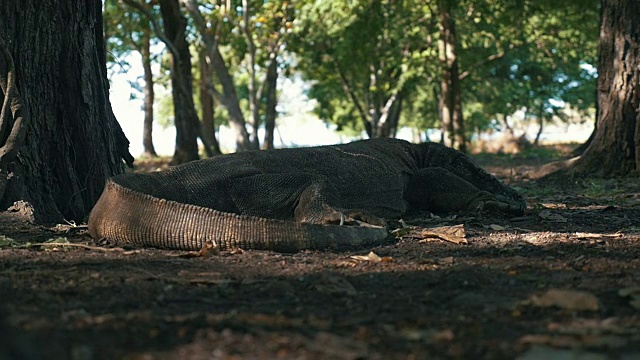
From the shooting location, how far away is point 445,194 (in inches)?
267

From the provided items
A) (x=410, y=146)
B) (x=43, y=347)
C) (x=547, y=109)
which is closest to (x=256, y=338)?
(x=43, y=347)

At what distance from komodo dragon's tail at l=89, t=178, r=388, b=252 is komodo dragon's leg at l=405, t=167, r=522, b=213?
2137 millimetres

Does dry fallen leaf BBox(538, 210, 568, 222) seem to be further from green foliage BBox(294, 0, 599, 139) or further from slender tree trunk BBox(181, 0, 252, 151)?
green foliage BBox(294, 0, 599, 139)

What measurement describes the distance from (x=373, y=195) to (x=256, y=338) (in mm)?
3851

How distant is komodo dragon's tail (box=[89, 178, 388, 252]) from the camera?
448 centimetres

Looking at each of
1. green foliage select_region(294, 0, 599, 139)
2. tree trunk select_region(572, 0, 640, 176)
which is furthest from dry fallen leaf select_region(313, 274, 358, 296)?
green foliage select_region(294, 0, 599, 139)

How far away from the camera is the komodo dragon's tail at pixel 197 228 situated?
4484 millimetres

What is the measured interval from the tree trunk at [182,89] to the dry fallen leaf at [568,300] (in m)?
10.7

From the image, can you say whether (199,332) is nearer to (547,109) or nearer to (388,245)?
(388,245)

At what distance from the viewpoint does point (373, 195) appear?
6.31 m

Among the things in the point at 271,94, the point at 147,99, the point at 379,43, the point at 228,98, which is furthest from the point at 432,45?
the point at 147,99

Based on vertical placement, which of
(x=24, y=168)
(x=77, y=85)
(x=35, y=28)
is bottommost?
(x=24, y=168)

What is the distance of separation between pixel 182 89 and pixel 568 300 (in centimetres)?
1098

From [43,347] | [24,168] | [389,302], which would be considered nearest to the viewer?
[43,347]
